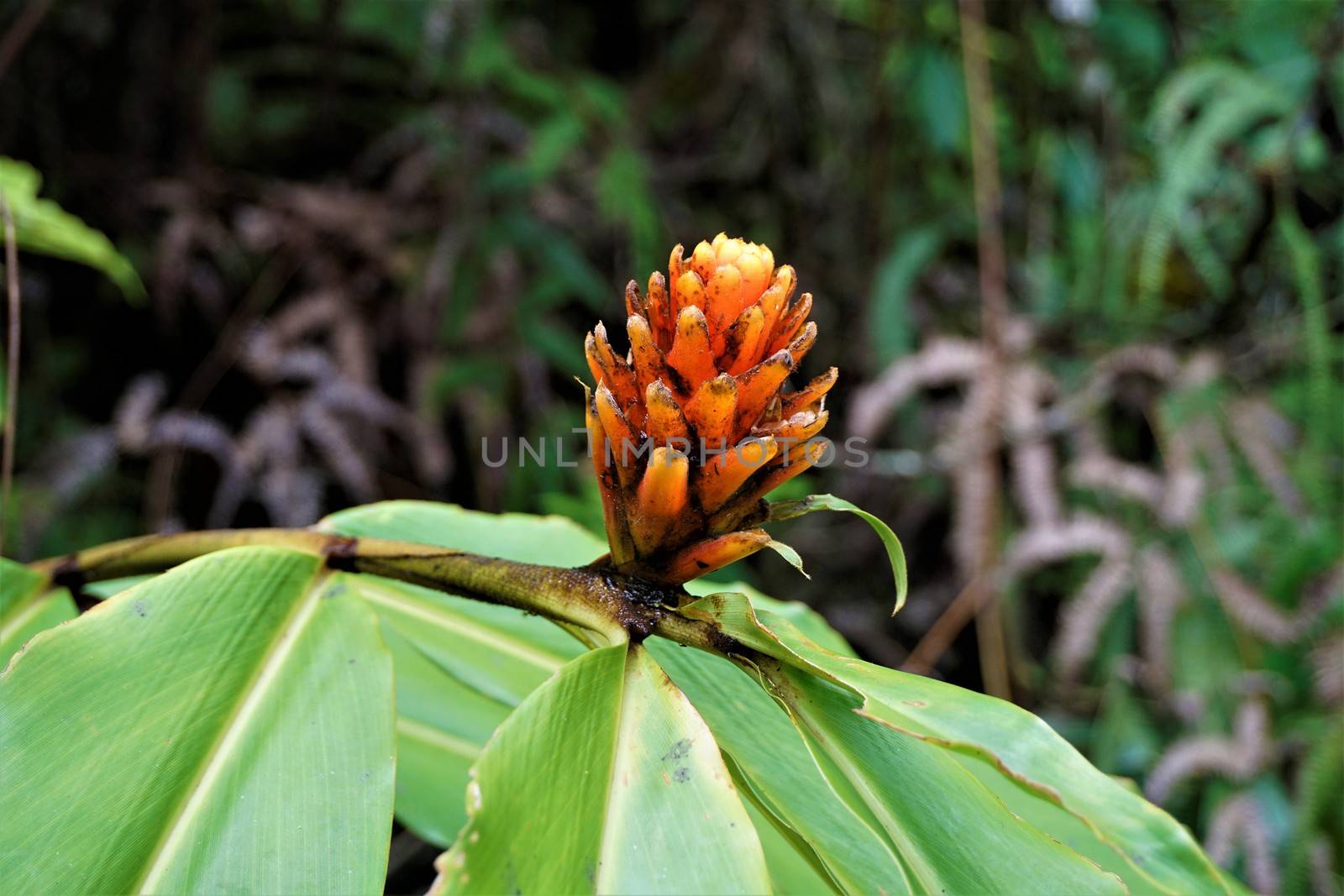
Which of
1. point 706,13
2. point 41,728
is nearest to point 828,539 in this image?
point 706,13

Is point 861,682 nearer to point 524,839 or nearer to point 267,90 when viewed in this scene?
point 524,839

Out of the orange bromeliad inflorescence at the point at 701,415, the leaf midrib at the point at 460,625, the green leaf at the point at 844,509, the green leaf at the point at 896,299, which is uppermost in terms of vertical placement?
the green leaf at the point at 896,299

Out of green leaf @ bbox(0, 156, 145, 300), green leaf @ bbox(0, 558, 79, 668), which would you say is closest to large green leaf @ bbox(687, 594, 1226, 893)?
green leaf @ bbox(0, 558, 79, 668)

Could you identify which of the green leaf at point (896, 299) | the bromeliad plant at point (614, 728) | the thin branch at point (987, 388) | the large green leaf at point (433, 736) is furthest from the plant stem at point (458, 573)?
the green leaf at point (896, 299)

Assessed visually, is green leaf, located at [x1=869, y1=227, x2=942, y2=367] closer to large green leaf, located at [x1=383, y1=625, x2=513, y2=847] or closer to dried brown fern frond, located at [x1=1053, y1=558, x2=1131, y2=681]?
dried brown fern frond, located at [x1=1053, y1=558, x2=1131, y2=681]

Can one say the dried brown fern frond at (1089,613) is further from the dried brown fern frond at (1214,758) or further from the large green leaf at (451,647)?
the large green leaf at (451,647)

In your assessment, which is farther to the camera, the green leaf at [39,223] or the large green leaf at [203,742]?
the green leaf at [39,223]

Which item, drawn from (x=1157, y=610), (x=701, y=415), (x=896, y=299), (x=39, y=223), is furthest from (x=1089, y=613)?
(x=39, y=223)

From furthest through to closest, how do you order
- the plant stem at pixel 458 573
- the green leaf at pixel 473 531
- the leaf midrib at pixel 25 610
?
the green leaf at pixel 473 531 → the leaf midrib at pixel 25 610 → the plant stem at pixel 458 573
